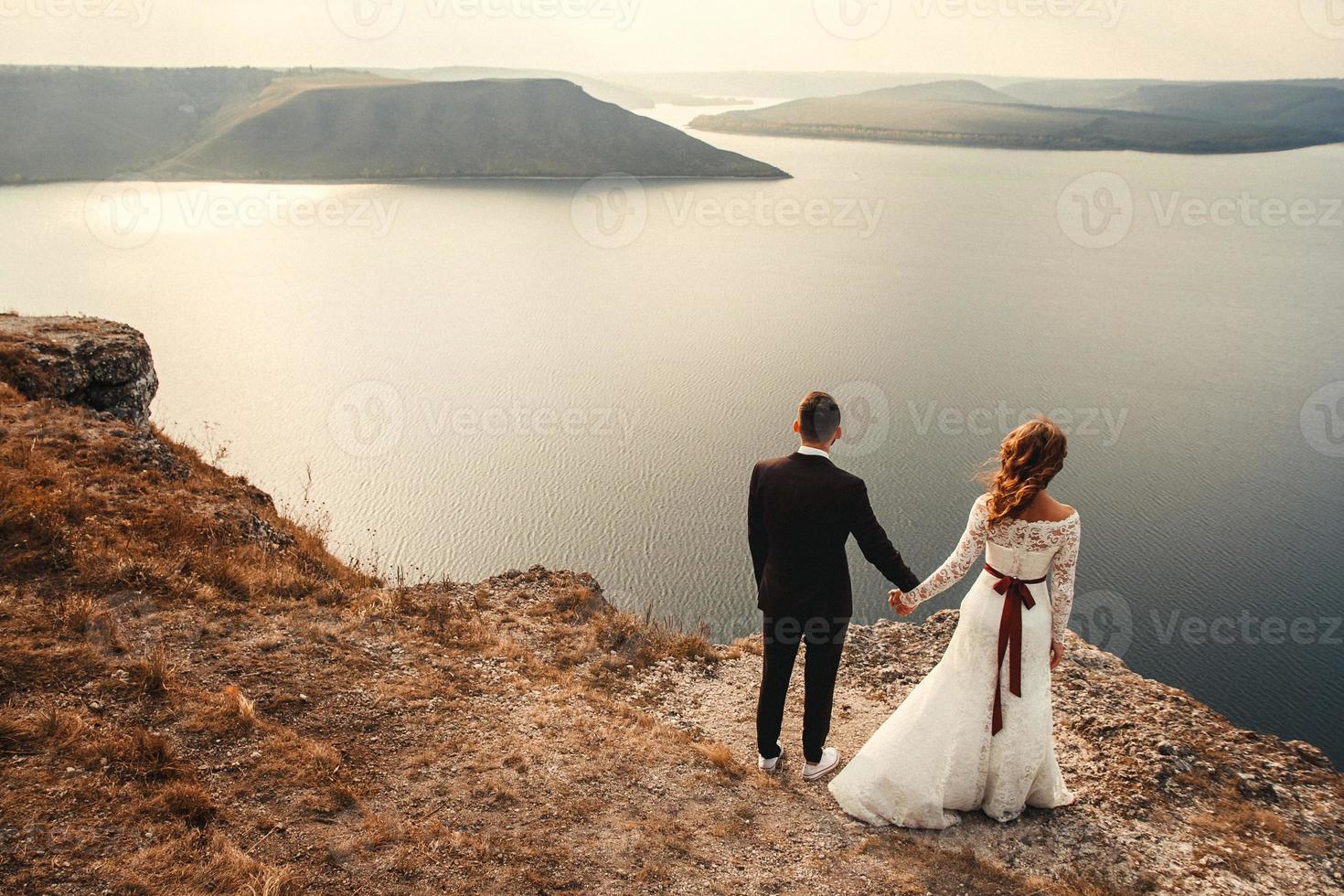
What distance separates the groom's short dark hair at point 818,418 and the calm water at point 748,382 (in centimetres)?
751

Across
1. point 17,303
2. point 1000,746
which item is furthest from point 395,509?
point 17,303

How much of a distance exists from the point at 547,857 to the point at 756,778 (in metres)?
1.40

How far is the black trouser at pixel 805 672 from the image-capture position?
4195 mm

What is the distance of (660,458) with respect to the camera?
1730 cm

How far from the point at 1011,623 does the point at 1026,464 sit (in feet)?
2.58

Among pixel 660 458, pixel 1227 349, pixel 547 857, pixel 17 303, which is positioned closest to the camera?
pixel 547 857

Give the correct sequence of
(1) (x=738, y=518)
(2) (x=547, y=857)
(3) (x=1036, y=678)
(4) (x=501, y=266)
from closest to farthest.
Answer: (2) (x=547, y=857)
(3) (x=1036, y=678)
(1) (x=738, y=518)
(4) (x=501, y=266)

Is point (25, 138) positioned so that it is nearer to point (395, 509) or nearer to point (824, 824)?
point (395, 509)

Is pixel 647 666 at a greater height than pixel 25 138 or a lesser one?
lesser

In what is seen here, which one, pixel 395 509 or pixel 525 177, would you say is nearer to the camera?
pixel 395 509
